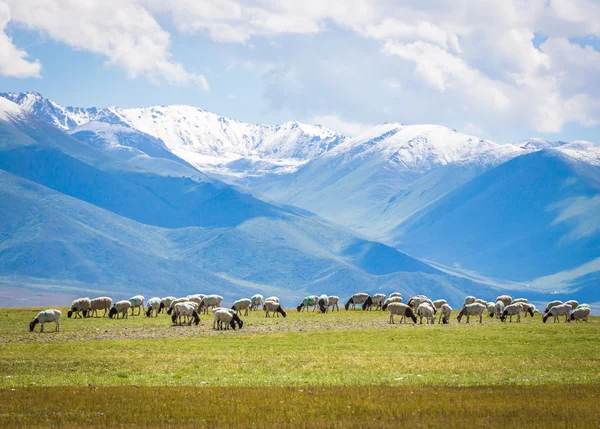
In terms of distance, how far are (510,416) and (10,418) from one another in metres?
17.3

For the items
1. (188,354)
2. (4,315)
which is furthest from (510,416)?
(4,315)

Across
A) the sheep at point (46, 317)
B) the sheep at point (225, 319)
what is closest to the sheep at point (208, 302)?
the sheep at point (225, 319)

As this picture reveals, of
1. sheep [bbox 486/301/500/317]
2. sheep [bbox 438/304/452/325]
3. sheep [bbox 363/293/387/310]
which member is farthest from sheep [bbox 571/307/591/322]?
sheep [bbox 363/293/387/310]

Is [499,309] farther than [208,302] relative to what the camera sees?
No

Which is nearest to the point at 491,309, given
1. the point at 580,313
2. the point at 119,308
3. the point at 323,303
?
the point at 580,313

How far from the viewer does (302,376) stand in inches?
1576

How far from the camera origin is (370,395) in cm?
3375

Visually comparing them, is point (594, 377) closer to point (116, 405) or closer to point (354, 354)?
point (354, 354)

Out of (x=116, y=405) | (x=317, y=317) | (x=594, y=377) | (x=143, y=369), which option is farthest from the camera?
(x=317, y=317)

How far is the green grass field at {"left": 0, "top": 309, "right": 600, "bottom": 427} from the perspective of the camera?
1191 inches

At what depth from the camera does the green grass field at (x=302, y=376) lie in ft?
99.2

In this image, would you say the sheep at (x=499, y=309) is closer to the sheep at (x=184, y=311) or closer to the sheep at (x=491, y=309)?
the sheep at (x=491, y=309)

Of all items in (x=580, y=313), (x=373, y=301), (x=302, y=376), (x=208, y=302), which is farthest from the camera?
(x=373, y=301)

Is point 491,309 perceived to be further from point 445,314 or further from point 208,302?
point 208,302
